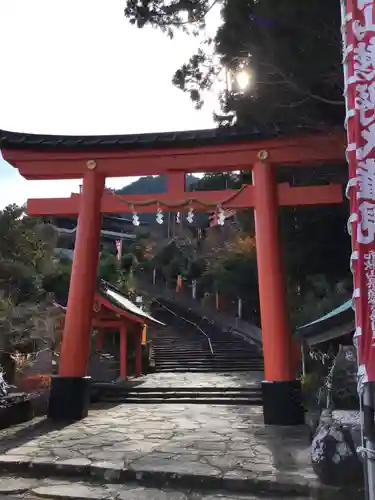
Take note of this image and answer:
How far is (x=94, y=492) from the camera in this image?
4.80 m

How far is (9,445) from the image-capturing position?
6508 millimetres

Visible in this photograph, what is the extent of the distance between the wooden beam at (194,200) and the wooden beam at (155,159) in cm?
48

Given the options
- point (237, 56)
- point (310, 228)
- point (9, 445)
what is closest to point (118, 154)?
point (237, 56)

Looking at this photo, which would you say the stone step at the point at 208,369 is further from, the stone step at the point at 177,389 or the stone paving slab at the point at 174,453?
the stone paving slab at the point at 174,453

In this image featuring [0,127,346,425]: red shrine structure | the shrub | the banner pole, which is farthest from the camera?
the shrub

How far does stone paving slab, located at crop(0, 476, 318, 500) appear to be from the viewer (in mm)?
4637

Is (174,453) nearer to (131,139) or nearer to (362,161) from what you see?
(362,161)

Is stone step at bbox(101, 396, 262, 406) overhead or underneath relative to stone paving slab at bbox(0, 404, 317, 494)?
underneath

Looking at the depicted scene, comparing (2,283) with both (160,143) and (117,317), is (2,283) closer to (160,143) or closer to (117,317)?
(117,317)

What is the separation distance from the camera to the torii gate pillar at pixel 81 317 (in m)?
8.58

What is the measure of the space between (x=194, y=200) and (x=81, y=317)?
10.2 ft

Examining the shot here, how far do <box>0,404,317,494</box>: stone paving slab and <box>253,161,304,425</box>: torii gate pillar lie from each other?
420 mm

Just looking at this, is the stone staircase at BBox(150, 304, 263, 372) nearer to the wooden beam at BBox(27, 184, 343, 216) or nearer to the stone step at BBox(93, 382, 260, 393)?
the stone step at BBox(93, 382, 260, 393)

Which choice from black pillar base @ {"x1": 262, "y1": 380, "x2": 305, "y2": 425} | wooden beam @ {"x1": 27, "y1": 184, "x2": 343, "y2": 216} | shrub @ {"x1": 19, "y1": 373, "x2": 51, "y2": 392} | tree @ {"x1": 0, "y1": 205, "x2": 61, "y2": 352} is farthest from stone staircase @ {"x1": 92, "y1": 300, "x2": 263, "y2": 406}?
wooden beam @ {"x1": 27, "y1": 184, "x2": 343, "y2": 216}
